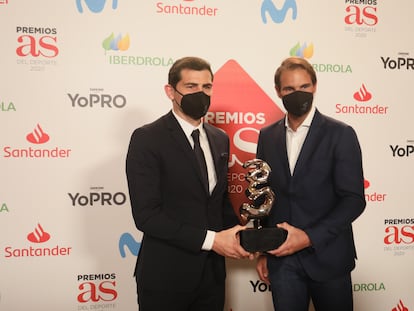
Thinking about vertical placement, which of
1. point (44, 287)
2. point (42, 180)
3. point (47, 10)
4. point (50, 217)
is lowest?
point (44, 287)

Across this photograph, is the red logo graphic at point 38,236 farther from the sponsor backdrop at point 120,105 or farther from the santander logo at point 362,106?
the santander logo at point 362,106

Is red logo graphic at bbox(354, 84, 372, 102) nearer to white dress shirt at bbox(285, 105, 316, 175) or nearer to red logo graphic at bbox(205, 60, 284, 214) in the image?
red logo graphic at bbox(205, 60, 284, 214)

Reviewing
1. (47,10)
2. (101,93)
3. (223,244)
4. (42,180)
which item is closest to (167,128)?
(223,244)

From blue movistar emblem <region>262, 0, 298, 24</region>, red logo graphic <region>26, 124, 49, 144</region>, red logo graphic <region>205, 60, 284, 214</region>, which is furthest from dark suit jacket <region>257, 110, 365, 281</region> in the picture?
red logo graphic <region>26, 124, 49, 144</region>

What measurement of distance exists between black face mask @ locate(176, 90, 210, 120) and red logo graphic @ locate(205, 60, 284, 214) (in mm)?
615

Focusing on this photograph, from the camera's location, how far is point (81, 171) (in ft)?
7.16

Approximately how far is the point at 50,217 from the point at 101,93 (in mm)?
770

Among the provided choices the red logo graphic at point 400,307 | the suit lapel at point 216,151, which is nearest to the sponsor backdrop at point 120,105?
the red logo graphic at point 400,307

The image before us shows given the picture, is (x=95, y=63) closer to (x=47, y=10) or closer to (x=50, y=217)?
(x=47, y=10)

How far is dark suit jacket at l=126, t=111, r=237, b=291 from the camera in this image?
1523mm

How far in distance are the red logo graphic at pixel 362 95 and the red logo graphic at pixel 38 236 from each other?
2062mm

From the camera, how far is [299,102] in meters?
1.64

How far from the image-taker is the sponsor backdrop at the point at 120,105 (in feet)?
6.99

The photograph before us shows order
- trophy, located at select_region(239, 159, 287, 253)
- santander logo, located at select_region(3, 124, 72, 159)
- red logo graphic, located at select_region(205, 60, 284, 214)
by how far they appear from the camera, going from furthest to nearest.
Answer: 1. red logo graphic, located at select_region(205, 60, 284, 214)
2. santander logo, located at select_region(3, 124, 72, 159)
3. trophy, located at select_region(239, 159, 287, 253)
